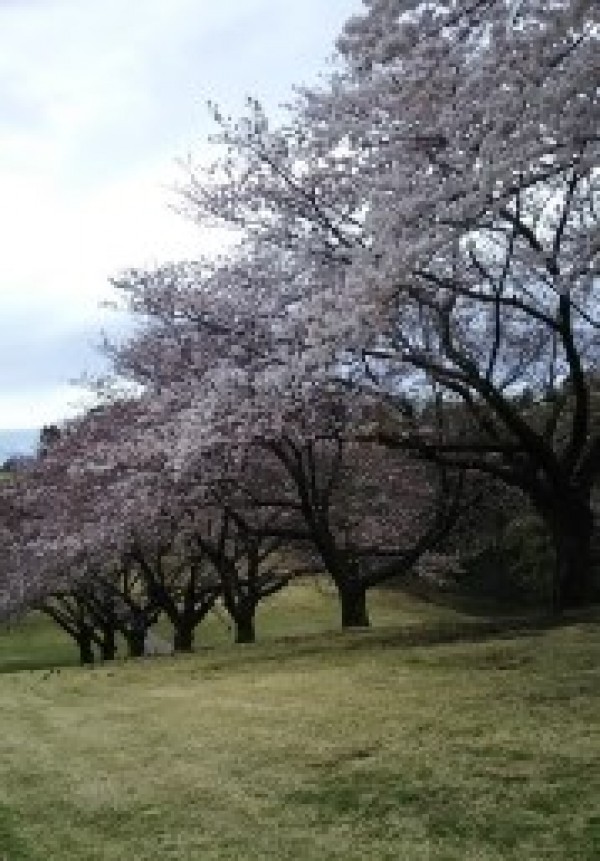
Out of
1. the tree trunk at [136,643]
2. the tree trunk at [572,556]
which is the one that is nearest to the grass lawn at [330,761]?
the tree trunk at [572,556]

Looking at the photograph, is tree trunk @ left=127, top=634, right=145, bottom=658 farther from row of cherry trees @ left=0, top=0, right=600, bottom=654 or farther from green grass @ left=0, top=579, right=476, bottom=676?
green grass @ left=0, top=579, right=476, bottom=676

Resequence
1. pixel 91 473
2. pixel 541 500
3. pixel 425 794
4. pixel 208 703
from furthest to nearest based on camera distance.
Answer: pixel 91 473, pixel 541 500, pixel 208 703, pixel 425 794

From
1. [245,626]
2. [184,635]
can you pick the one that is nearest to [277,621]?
[184,635]

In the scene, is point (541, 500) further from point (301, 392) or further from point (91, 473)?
point (91, 473)

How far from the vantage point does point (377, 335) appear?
69.5 ft

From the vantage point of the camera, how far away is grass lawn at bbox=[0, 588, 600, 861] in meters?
10.3

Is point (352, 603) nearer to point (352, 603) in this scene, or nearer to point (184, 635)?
point (352, 603)

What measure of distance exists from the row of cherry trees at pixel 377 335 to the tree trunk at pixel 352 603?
0.15m

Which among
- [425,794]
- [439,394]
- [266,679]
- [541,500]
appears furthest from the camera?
[439,394]

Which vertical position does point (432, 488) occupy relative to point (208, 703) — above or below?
above

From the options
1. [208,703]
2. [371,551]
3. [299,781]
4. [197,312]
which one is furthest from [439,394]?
[299,781]

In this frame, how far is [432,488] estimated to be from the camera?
112 ft

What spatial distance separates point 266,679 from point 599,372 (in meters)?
13.0

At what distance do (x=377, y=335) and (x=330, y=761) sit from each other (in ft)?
30.5
